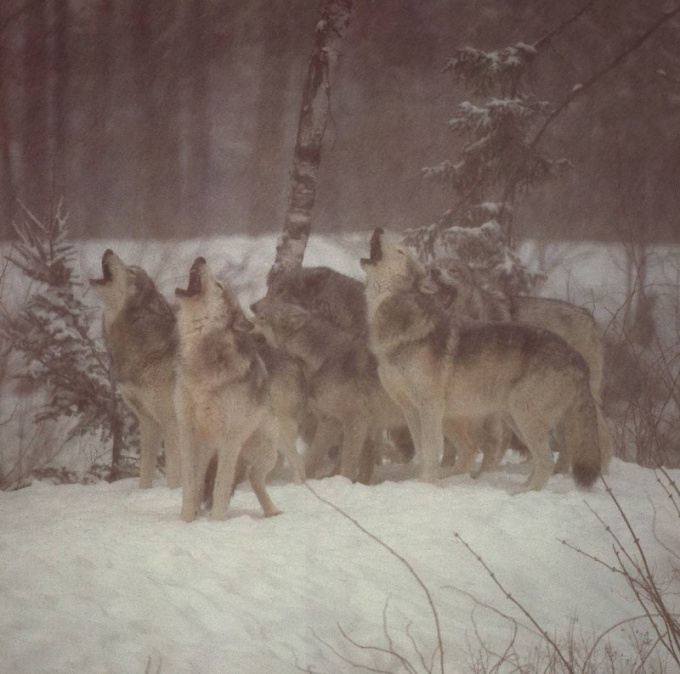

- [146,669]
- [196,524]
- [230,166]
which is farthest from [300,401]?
[146,669]

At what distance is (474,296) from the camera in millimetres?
6039

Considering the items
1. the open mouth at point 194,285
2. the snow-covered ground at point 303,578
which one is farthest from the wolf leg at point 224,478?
the open mouth at point 194,285

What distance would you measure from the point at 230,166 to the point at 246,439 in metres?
3.54

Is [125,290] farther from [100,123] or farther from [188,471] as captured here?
[100,123]

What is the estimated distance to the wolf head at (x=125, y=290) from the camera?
465 cm

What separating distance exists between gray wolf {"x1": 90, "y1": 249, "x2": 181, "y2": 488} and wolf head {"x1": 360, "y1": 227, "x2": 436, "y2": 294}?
121 centimetres

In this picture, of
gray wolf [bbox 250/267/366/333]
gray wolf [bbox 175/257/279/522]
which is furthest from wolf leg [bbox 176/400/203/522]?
gray wolf [bbox 250/267/366/333]

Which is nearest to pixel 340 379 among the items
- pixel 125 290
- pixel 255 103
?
pixel 125 290

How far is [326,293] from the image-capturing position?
621cm

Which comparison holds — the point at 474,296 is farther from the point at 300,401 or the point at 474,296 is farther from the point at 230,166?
the point at 230,166

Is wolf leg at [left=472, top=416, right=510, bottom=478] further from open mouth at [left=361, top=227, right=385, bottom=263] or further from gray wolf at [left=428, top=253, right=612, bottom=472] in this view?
open mouth at [left=361, top=227, right=385, bottom=263]

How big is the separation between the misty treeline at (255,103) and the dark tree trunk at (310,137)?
0.10 meters

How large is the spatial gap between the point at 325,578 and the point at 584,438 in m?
2.09

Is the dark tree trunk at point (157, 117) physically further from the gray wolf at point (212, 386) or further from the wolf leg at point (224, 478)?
the wolf leg at point (224, 478)
